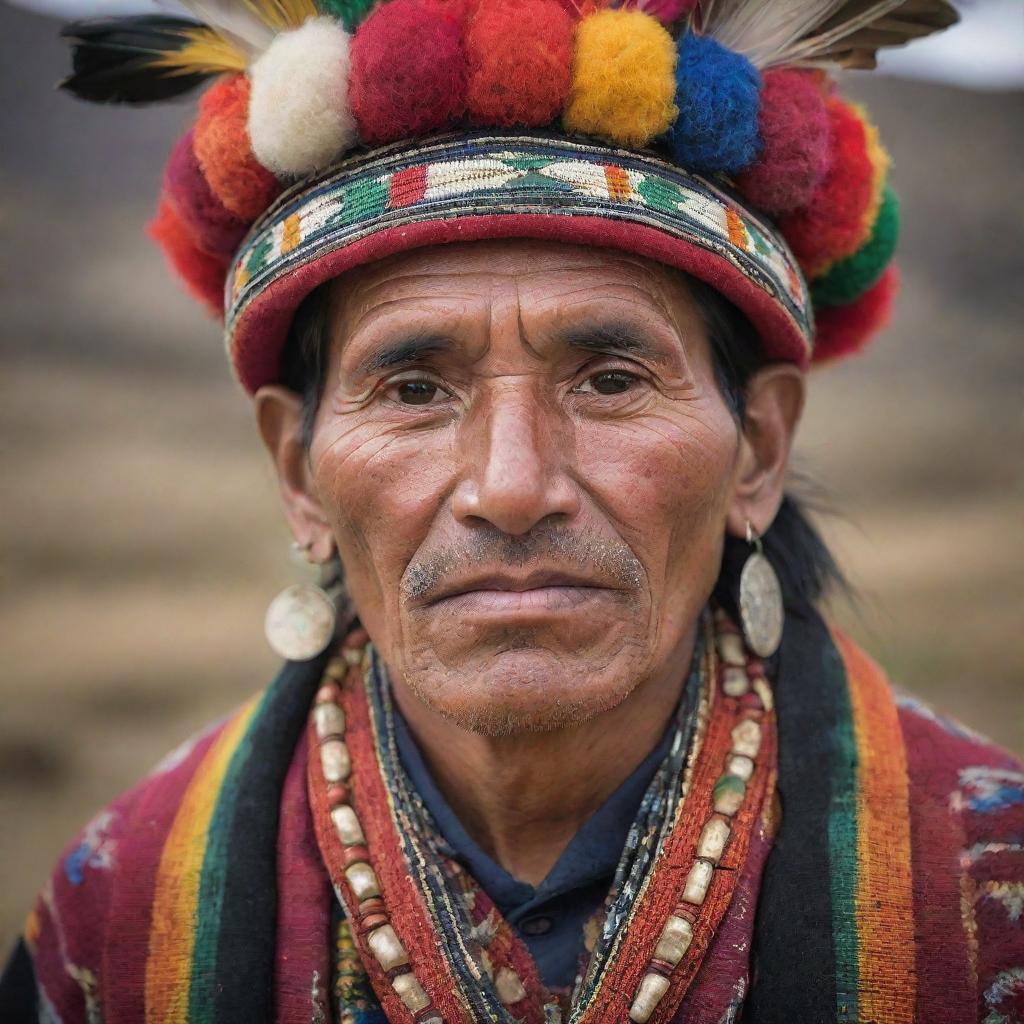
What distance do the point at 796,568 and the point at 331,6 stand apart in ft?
5.44

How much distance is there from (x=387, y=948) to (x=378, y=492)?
0.92 m

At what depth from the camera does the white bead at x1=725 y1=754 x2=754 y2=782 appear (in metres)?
2.29

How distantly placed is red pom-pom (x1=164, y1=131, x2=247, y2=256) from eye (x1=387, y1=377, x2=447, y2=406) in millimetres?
583

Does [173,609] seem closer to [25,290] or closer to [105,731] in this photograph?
[105,731]

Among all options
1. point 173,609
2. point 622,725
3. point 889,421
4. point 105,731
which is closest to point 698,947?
point 622,725

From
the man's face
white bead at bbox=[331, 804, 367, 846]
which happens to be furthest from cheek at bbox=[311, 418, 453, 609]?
white bead at bbox=[331, 804, 367, 846]

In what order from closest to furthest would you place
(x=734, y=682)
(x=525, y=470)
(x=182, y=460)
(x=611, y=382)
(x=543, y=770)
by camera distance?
(x=525, y=470) < (x=611, y=382) < (x=543, y=770) < (x=734, y=682) < (x=182, y=460)

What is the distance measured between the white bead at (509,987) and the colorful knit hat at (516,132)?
1436mm

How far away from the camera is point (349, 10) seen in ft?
7.23

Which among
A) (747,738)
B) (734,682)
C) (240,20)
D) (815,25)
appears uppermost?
(240,20)

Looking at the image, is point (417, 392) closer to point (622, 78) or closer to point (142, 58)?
point (622, 78)

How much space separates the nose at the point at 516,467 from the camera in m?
1.99

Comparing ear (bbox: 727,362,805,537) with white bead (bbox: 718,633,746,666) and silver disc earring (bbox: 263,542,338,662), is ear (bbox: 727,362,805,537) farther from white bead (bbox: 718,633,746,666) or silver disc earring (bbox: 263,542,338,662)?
silver disc earring (bbox: 263,542,338,662)

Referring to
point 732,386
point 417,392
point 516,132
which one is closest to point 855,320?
point 732,386
